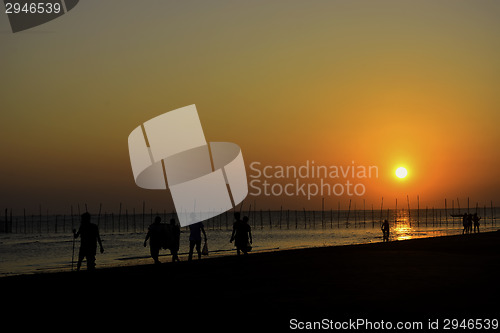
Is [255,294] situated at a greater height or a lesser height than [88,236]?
lesser

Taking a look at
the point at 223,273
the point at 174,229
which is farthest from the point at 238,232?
the point at 223,273

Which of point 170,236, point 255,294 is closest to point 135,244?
point 170,236

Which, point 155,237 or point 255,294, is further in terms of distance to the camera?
point 155,237

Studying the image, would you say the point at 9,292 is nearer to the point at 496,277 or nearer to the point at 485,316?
the point at 485,316

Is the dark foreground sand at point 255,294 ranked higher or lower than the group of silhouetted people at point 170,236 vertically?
lower

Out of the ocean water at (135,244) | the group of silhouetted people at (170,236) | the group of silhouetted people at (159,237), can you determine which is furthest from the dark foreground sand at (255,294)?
the ocean water at (135,244)

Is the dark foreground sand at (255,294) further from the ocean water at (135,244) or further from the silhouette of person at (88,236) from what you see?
the ocean water at (135,244)

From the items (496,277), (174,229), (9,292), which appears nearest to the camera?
(9,292)

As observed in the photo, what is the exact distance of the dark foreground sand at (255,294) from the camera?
31.5 feet

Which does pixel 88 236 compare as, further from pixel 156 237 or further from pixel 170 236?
pixel 170 236

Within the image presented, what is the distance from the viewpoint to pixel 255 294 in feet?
40.1

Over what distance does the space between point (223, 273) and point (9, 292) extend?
5.90 metres

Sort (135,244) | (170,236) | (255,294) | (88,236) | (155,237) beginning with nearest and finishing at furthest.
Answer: (255,294) < (88,236) < (155,237) < (170,236) < (135,244)

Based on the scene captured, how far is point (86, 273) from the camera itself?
1712cm
